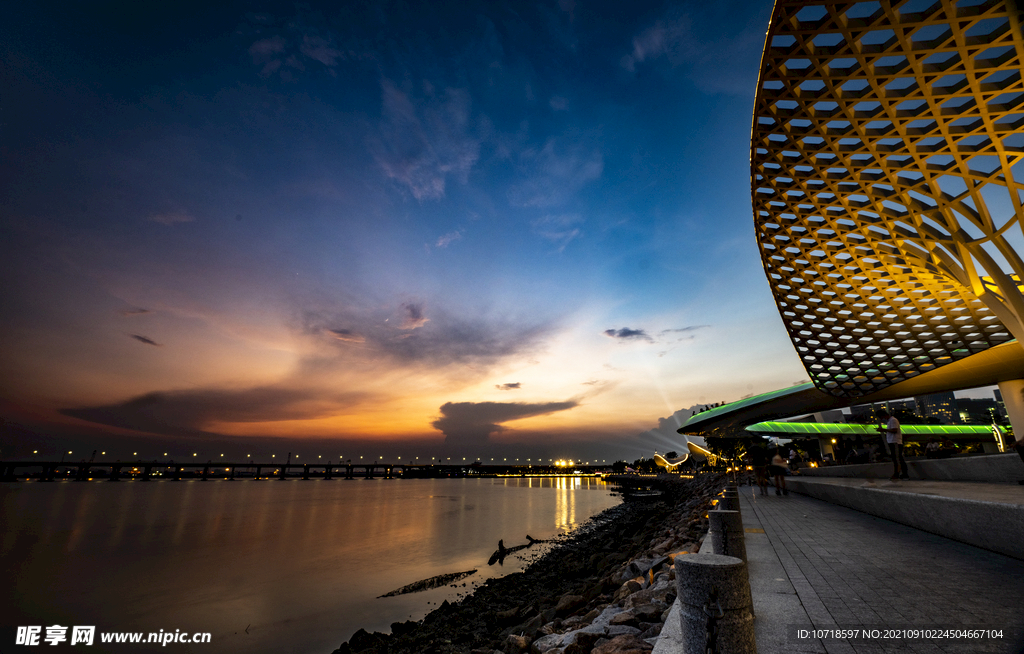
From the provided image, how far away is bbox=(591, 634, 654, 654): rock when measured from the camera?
4.99m

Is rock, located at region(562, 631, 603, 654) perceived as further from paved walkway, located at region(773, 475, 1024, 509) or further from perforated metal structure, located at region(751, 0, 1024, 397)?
perforated metal structure, located at region(751, 0, 1024, 397)

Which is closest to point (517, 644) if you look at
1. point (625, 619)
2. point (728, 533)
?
point (625, 619)

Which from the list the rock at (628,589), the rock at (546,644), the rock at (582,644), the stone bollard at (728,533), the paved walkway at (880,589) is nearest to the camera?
the paved walkway at (880,589)

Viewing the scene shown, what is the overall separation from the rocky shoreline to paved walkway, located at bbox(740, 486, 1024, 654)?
1.59 m

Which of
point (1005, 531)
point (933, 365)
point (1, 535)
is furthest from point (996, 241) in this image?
point (1, 535)

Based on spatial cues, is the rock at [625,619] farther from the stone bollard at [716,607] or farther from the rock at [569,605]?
the rock at [569,605]

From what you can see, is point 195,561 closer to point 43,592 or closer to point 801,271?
point 43,592

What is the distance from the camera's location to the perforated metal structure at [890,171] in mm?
11445

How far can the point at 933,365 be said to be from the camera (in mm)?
28828

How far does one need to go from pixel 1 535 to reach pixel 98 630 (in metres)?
29.5

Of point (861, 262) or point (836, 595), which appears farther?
point (861, 262)

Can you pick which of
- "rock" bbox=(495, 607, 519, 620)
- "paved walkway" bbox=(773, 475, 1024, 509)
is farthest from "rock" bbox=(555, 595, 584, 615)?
"paved walkway" bbox=(773, 475, 1024, 509)

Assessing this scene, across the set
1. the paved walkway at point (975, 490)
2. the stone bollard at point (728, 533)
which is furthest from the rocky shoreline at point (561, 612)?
the paved walkway at point (975, 490)

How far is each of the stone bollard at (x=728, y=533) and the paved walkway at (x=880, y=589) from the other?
441 mm
